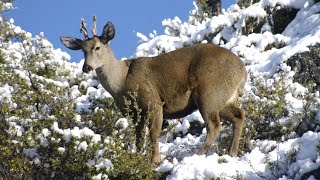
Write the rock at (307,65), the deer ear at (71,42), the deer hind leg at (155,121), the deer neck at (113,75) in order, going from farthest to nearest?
1. the rock at (307,65)
2. the deer ear at (71,42)
3. the deer neck at (113,75)
4. the deer hind leg at (155,121)

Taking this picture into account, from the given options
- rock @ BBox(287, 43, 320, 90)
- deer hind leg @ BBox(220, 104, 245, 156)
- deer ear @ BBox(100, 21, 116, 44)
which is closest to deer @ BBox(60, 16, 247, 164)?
deer hind leg @ BBox(220, 104, 245, 156)

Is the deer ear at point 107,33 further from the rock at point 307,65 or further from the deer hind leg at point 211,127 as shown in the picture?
the rock at point 307,65

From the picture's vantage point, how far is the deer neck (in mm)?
9922

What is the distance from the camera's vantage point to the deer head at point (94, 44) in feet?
33.9

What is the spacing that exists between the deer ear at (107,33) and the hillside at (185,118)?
44.3 inches

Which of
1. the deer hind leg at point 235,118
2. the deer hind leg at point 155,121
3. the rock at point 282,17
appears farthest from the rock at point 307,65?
the deer hind leg at point 155,121

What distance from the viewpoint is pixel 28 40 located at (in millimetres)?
13469

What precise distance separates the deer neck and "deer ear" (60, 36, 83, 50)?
27.2 inches

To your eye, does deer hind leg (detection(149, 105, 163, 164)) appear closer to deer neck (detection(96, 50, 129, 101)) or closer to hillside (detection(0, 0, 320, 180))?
hillside (detection(0, 0, 320, 180))

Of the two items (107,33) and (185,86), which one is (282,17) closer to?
(107,33)

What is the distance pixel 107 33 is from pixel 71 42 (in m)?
0.73

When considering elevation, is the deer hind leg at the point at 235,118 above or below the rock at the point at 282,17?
below

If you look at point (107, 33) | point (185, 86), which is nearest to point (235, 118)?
point (185, 86)

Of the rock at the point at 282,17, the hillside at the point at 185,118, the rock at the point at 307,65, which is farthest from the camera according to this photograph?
the rock at the point at 282,17
